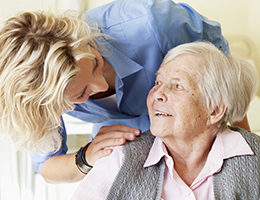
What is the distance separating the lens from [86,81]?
3.27ft

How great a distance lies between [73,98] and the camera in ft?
3.35

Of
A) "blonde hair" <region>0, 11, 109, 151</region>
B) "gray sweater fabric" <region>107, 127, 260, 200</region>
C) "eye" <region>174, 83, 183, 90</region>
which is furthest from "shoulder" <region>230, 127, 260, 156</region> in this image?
"blonde hair" <region>0, 11, 109, 151</region>

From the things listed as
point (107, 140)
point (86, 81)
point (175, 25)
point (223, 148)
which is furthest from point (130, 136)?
point (175, 25)

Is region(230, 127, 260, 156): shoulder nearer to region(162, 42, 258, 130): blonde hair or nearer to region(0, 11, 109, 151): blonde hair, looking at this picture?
region(162, 42, 258, 130): blonde hair

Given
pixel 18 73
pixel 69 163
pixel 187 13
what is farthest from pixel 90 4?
pixel 18 73

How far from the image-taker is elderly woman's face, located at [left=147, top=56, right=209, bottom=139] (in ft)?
3.57

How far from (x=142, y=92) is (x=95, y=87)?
0.36 m

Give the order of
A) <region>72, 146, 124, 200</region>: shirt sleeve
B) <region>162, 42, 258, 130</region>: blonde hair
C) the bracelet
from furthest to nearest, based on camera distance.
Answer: the bracelet < <region>162, 42, 258, 130</region>: blonde hair < <region>72, 146, 124, 200</region>: shirt sleeve

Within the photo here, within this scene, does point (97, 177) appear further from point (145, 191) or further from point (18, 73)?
point (18, 73)

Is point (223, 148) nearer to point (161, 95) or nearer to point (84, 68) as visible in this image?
point (161, 95)

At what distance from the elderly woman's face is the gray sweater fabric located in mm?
132

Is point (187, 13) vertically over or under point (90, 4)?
over

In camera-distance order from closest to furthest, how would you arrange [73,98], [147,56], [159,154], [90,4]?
[73,98] < [159,154] < [147,56] < [90,4]

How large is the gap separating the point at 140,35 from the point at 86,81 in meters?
0.37
